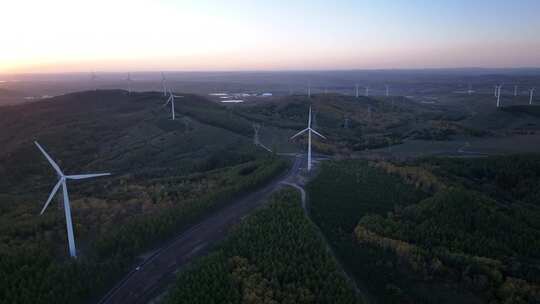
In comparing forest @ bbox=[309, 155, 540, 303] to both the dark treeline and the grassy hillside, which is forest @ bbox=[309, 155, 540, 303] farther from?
the dark treeline

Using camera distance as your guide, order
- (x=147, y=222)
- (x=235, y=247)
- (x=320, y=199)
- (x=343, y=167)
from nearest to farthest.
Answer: (x=235, y=247) < (x=147, y=222) < (x=320, y=199) < (x=343, y=167)

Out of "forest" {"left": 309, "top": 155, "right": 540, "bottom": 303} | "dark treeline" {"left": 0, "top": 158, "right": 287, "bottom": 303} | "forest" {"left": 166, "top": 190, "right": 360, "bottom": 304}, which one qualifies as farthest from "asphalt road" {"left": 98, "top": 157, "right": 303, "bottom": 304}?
"forest" {"left": 309, "top": 155, "right": 540, "bottom": 303}

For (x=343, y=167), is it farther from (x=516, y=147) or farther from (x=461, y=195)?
(x=516, y=147)

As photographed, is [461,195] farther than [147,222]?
Yes

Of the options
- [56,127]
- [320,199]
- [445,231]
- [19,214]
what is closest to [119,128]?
[56,127]

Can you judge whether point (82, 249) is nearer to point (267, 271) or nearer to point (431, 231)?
point (267, 271)

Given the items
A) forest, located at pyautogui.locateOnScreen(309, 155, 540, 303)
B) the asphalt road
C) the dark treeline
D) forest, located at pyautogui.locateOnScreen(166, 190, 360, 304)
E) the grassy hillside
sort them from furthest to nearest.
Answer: forest, located at pyautogui.locateOnScreen(309, 155, 540, 303)
the grassy hillside
the asphalt road
the dark treeline
forest, located at pyautogui.locateOnScreen(166, 190, 360, 304)

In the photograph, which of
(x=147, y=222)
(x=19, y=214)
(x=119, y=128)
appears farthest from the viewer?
(x=119, y=128)
